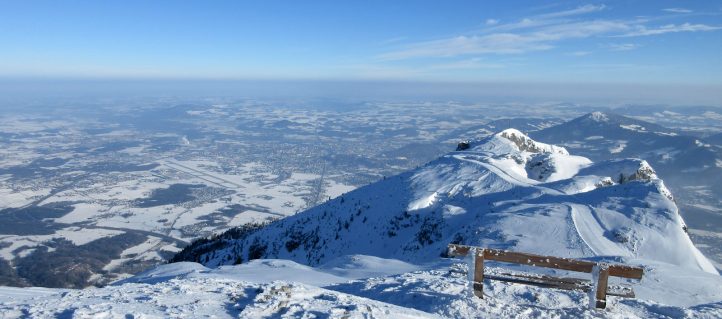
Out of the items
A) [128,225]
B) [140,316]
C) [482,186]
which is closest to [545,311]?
[140,316]

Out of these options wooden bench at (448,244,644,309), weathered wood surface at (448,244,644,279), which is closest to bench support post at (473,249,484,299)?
wooden bench at (448,244,644,309)

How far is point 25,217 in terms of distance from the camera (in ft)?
323

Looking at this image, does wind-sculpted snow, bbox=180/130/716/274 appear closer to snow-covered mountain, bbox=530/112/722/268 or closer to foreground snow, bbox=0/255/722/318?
foreground snow, bbox=0/255/722/318

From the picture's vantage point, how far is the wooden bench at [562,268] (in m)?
9.19

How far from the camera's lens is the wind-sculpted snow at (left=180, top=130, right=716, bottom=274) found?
25094 mm

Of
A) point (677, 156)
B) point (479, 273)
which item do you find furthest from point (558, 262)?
point (677, 156)

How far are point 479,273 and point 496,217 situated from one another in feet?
63.0

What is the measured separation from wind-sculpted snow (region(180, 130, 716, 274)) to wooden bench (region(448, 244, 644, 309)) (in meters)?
9.43

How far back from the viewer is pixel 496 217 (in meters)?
28.1

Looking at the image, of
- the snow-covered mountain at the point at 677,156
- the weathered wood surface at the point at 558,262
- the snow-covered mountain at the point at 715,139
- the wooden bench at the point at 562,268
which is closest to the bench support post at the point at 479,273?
the wooden bench at the point at 562,268

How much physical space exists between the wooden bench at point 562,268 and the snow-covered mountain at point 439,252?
360 mm

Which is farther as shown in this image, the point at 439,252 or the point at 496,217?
the point at 496,217

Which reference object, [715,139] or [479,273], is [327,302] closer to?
[479,273]

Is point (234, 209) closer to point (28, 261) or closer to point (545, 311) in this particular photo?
point (28, 261)
